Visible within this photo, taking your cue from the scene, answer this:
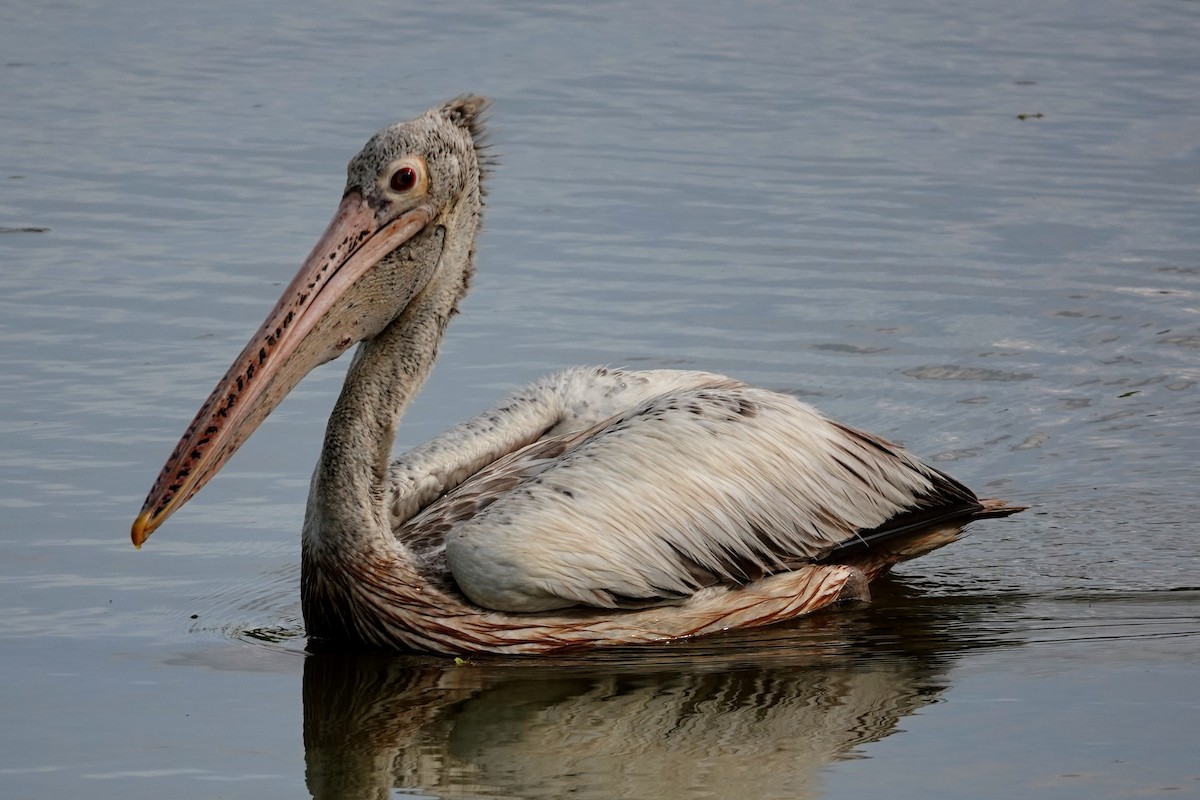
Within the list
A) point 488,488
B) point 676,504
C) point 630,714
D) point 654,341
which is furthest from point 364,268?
point 654,341

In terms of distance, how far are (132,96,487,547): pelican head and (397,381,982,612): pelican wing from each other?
592 millimetres

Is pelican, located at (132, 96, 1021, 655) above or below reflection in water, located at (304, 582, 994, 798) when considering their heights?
above

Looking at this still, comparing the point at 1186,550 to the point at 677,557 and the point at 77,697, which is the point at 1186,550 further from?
the point at 77,697

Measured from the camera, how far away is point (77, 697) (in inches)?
189

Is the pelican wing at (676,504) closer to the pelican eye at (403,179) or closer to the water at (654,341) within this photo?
the water at (654,341)

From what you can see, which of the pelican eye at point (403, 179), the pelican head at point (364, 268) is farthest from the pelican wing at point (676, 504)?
the pelican eye at point (403, 179)

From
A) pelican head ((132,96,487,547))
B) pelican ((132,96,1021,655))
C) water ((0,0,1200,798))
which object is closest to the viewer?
water ((0,0,1200,798))

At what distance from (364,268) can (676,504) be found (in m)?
1.03

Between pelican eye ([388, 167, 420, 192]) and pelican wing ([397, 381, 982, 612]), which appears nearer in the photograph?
pelican wing ([397, 381, 982, 612])

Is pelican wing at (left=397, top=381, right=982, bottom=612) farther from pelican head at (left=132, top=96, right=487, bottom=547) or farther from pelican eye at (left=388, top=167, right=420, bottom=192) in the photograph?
pelican eye at (left=388, top=167, right=420, bottom=192)

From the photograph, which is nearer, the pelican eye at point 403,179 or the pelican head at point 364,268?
the pelican head at point 364,268

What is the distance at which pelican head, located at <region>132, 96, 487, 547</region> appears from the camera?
4.87 metres

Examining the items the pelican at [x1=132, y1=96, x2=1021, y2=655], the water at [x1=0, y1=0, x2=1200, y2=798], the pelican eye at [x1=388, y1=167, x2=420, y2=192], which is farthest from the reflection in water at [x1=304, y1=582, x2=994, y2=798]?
the pelican eye at [x1=388, y1=167, x2=420, y2=192]

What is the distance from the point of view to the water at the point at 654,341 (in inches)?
182
